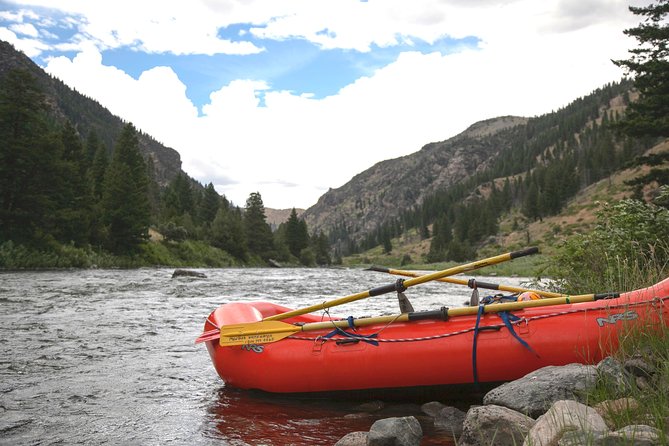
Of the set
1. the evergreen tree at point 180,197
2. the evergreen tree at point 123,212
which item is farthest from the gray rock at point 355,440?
the evergreen tree at point 180,197

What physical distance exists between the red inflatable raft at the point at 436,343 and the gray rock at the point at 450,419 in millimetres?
325

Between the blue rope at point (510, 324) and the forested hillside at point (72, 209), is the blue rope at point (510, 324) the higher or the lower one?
the lower one

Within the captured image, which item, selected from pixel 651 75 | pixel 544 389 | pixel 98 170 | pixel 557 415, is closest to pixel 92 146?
pixel 98 170

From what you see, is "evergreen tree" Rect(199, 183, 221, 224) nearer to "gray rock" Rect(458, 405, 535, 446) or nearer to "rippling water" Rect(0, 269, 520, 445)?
"rippling water" Rect(0, 269, 520, 445)

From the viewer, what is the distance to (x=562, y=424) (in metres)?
3.44

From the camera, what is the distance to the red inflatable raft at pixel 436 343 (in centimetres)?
573

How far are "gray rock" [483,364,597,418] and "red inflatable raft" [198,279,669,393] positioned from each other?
71cm

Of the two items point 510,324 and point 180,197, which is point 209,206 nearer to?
point 180,197

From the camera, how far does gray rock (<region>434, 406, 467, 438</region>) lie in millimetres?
5703

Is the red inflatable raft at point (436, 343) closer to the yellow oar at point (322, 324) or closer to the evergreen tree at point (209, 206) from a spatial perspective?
the yellow oar at point (322, 324)

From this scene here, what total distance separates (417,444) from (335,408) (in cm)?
197

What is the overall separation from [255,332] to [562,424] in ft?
15.2

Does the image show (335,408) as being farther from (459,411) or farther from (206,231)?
(206,231)

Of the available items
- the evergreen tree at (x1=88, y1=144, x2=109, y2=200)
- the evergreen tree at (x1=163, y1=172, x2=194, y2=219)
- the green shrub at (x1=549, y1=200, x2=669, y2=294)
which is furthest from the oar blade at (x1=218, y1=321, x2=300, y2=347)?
the evergreen tree at (x1=163, y1=172, x2=194, y2=219)
